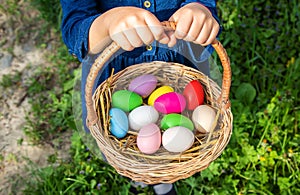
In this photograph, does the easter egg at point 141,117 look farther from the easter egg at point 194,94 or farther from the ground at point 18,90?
the ground at point 18,90

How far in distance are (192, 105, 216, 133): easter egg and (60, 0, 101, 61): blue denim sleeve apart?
1.21ft

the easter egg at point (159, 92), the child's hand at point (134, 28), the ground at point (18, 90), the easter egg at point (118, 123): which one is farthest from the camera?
the ground at point (18, 90)

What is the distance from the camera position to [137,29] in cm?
92

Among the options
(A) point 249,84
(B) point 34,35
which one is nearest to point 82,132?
(A) point 249,84

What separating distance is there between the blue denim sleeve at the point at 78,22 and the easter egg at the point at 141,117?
0.23 metres

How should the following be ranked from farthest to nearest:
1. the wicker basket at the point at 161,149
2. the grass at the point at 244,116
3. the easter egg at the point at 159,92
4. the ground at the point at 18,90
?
the ground at the point at 18,90
the grass at the point at 244,116
the easter egg at the point at 159,92
the wicker basket at the point at 161,149

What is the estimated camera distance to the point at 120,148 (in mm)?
1173

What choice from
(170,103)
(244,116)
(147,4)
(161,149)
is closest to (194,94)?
(170,103)

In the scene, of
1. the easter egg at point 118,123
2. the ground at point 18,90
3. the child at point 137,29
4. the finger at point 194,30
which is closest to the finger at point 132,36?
the child at point 137,29

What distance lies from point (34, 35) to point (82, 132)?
1118 millimetres

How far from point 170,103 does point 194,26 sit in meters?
0.36

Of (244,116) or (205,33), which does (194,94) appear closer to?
(205,33)

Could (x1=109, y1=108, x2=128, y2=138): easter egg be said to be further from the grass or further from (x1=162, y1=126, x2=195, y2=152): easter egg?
the grass

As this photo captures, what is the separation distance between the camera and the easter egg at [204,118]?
121cm
